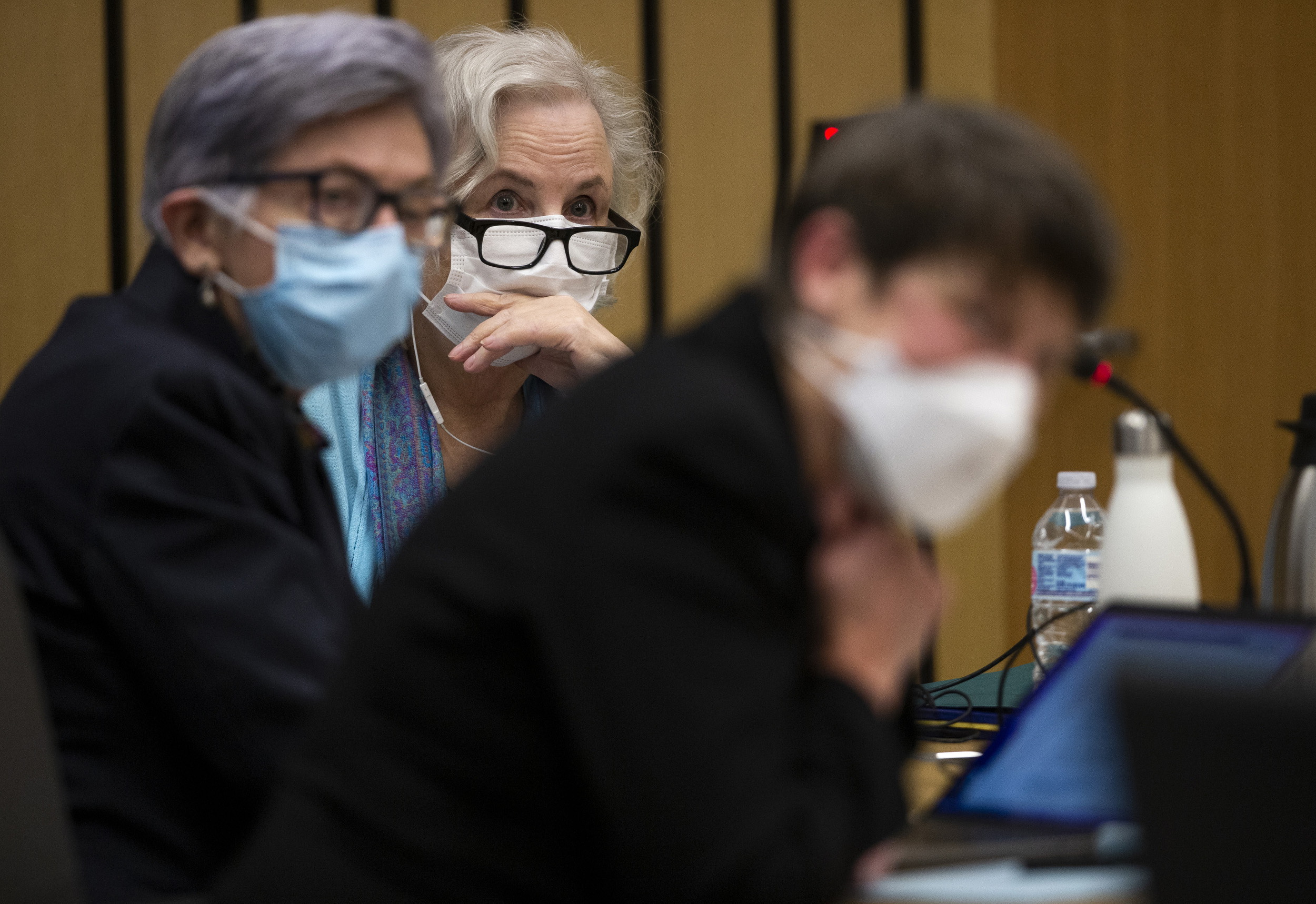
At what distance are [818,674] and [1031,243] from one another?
10.5 inches

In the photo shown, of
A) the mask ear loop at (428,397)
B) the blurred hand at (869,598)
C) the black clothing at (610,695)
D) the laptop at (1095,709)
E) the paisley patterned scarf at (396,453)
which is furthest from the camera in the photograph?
the mask ear loop at (428,397)

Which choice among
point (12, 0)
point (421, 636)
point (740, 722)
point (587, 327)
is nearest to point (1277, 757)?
point (740, 722)

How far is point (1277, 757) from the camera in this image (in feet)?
1.71

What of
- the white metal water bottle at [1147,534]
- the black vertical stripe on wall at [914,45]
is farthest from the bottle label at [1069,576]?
the black vertical stripe on wall at [914,45]

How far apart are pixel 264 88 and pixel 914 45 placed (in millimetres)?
2309

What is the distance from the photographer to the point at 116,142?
9.32ft

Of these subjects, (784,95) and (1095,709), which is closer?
(1095,709)

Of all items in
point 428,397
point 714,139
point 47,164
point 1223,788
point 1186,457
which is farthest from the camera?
point 714,139

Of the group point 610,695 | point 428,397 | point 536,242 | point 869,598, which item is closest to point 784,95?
point 536,242

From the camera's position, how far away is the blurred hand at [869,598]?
0.75 meters

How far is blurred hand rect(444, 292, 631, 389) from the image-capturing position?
175 centimetres

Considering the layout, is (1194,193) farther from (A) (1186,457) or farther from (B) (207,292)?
(B) (207,292)

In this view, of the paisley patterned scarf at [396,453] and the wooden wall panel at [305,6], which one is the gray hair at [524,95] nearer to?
the paisley patterned scarf at [396,453]

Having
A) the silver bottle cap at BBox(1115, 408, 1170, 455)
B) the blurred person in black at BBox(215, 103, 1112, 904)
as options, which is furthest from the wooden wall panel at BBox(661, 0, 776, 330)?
the blurred person in black at BBox(215, 103, 1112, 904)
